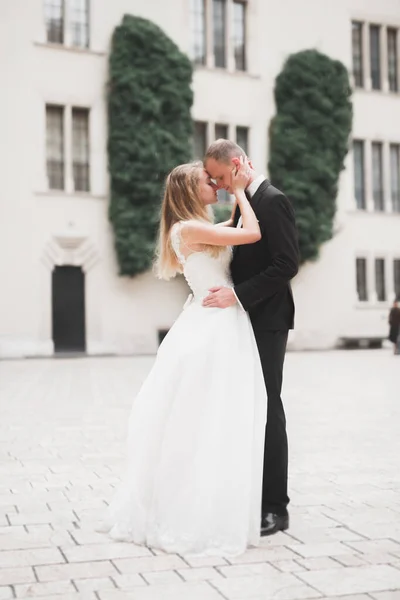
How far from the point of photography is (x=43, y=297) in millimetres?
24281

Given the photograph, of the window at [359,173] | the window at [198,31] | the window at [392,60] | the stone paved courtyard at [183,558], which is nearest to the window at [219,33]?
the window at [198,31]

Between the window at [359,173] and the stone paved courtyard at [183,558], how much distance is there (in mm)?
19572

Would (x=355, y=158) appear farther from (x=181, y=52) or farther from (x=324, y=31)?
(x=181, y=52)

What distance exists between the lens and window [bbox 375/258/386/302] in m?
30.3

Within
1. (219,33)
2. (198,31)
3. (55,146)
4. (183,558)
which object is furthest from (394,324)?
(183,558)

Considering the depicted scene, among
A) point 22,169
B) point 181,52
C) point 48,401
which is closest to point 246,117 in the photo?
point 181,52

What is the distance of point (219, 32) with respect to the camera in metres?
27.9

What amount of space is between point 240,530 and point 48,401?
8.38 meters

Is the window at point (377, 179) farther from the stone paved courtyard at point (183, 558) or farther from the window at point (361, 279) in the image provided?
the stone paved courtyard at point (183, 558)

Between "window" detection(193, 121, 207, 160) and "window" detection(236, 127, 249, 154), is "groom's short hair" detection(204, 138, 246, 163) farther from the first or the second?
"window" detection(236, 127, 249, 154)

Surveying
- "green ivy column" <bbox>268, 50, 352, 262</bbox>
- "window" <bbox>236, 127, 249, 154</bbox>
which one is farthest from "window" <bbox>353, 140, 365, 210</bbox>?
"window" <bbox>236, 127, 249, 154</bbox>

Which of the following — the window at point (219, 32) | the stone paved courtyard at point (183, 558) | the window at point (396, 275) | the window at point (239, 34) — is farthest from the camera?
the window at point (396, 275)

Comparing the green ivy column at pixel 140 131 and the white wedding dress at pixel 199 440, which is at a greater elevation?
the green ivy column at pixel 140 131

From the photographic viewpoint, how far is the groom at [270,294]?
4.59 m
